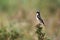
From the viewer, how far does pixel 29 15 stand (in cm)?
1709

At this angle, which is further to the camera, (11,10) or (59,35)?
(11,10)

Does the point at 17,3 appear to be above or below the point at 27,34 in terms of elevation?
above

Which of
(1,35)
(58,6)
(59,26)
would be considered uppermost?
(58,6)

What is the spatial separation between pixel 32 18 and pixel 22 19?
24.1 inches

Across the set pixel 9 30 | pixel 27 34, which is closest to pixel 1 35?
pixel 9 30

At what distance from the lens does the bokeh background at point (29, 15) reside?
47.7 feet

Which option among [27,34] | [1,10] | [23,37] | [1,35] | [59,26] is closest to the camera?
[1,35]

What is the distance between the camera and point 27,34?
13.8m

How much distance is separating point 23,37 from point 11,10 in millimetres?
5712

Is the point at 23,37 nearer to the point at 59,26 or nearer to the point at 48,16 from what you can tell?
the point at 59,26

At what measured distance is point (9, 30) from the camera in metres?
12.2

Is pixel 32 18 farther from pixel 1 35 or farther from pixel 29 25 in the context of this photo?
pixel 1 35

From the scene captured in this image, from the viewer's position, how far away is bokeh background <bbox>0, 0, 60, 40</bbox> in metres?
14.5

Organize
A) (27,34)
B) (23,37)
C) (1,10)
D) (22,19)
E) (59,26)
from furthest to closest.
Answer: (1,10) → (22,19) → (59,26) → (27,34) → (23,37)
